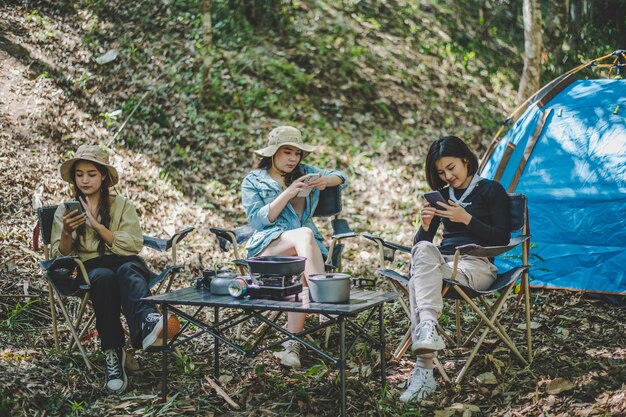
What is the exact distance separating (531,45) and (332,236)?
4.68 metres

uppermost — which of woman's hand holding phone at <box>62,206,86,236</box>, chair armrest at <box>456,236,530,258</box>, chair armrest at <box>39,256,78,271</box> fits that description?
woman's hand holding phone at <box>62,206,86,236</box>

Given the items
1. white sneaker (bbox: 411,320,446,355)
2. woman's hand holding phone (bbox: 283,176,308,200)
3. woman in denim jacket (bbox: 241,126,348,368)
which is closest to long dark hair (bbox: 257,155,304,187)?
woman in denim jacket (bbox: 241,126,348,368)

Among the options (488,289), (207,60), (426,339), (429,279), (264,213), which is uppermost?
(207,60)

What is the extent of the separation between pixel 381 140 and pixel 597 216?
11.0 feet

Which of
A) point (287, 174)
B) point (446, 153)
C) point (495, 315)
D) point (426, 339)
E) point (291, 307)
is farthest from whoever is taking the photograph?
point (287, 174)

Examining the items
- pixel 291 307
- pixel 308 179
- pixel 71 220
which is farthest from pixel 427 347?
pixel 71 220

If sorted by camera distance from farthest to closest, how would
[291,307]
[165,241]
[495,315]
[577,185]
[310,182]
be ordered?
[577,185] → [310,182] → [165,241] → [495,315] → [291,307]

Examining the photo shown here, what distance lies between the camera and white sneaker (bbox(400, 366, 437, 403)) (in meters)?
2.88

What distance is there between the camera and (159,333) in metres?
3.01

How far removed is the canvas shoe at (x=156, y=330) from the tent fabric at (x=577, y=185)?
2490mm

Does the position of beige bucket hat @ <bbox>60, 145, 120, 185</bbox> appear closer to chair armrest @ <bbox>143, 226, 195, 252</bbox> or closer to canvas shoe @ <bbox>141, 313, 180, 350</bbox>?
chair armrest @ <bbox>143, 226, 195, 252</bbox>

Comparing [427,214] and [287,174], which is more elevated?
[287,174]

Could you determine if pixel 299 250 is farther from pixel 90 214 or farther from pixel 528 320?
pixel 528 320

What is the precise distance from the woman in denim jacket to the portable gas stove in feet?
2.10
